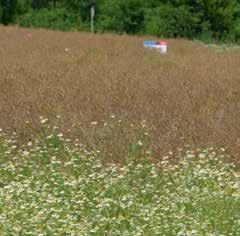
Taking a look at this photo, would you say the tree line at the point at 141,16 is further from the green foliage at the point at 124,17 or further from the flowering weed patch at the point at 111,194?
the flowering weed patch at the point at 111,194

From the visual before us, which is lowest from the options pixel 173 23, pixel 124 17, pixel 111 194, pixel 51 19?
pixel 51 19

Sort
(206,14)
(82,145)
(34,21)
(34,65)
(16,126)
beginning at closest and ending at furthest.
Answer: (82,145)
(16,126)
(34,65)
(206,14)
(34,21)

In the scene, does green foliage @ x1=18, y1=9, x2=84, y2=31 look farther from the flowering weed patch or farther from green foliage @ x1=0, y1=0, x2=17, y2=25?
the flowering weed patch

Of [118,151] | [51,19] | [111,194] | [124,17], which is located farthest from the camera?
[51,19]

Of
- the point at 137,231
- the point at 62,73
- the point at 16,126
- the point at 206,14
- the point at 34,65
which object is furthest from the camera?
the point at 206,14

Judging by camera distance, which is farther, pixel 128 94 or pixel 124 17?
pixel 124 17

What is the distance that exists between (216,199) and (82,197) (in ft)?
3.42

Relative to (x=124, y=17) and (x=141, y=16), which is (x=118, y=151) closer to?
(x=124, y=17)

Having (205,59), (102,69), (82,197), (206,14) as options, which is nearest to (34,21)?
(206,14)

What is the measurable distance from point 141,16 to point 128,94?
34.7m

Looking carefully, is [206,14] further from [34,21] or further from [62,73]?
[62,73]

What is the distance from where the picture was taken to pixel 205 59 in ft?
55.4

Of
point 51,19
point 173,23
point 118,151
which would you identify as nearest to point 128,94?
point 118,151

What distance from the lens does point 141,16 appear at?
44.1 meters
